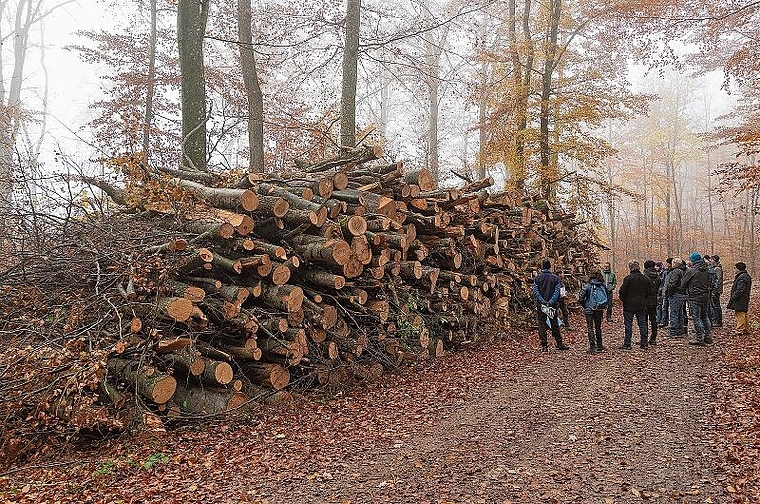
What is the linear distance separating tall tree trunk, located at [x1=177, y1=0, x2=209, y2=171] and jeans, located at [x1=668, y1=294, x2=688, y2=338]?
10.2 meters

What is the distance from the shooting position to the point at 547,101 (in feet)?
58.7

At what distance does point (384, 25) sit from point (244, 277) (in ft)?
76.1

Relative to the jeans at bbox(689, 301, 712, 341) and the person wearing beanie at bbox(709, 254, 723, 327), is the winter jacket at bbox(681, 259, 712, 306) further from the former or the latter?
the person wearing beanie at bbox(709, 254, 723, 327)

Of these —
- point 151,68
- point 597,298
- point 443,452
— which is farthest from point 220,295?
point 151,68

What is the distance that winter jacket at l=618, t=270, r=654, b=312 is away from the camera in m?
10.4

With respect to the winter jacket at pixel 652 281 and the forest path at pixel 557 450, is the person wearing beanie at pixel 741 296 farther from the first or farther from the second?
the forest path at pixel 557 450

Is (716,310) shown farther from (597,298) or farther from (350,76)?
(350,76)

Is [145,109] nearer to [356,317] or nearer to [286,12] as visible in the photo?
[286,12]

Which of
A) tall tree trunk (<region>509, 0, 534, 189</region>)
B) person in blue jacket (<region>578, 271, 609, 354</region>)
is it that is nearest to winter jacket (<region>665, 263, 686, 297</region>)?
person in blue jacket (<region>578, 271, 609, 354</region>)

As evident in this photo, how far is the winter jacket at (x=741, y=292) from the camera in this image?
10875mm

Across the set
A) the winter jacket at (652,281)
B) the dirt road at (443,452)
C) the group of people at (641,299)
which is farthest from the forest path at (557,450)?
the winter jacket at (652,281)

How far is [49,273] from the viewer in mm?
7664

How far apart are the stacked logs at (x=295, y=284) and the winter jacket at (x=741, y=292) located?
5.06 metres

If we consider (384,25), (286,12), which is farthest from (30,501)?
(384,25)
